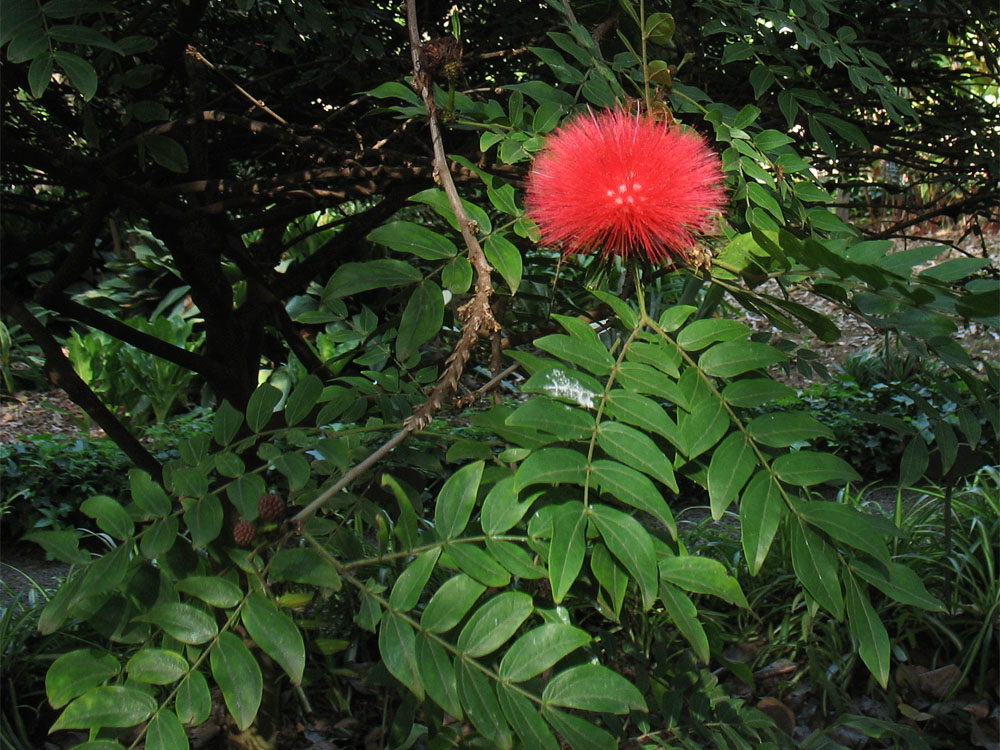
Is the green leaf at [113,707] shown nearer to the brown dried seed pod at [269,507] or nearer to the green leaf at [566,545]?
the brown dried seed pod at [269,507]

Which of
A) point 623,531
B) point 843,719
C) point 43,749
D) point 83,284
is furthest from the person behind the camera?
point 83,284

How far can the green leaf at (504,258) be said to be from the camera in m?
0.85

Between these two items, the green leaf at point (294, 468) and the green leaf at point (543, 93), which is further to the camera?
the green leaf at point (543, 93)

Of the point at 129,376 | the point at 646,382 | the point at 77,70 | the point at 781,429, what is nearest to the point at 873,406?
the point at 129,376

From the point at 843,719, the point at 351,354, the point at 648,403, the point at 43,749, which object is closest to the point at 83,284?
the point at 43,749

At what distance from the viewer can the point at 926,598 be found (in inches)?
31.1

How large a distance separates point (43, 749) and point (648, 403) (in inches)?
75.0

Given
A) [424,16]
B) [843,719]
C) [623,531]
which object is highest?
[424,16]

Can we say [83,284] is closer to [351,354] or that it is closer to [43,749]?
[43,749]

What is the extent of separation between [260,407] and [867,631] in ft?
2.29

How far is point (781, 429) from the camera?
31.1 inches

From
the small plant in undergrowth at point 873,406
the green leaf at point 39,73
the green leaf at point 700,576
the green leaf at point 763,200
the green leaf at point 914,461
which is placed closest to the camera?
the green leaf at point 700,576

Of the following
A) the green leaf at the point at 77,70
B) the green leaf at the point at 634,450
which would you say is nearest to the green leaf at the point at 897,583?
the green leaf at the point at 634,450

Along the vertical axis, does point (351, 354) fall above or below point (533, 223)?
below
